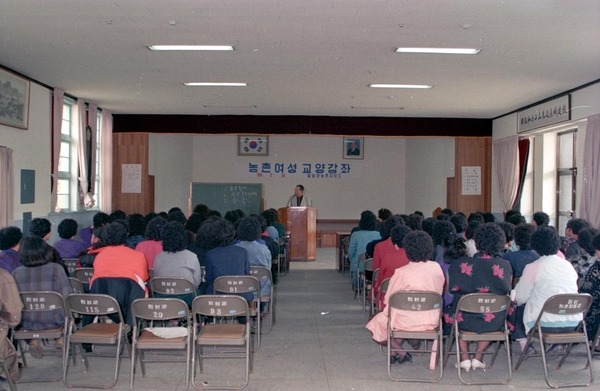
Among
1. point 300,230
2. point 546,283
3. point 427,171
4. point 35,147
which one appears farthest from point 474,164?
point 546,283

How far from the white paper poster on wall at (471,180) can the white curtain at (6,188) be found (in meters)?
8.53

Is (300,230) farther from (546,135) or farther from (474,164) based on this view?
(546,135)

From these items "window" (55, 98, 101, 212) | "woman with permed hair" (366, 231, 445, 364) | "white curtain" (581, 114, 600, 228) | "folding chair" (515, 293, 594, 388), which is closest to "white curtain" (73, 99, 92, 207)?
"window" (55, 98, 101, 212)

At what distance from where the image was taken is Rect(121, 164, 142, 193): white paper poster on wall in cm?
1241

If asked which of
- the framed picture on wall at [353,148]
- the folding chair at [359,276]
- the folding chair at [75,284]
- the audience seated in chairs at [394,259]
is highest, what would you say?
the framed picture on wall at [353,148]

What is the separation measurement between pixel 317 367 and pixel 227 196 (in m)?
9.14

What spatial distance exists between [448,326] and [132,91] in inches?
260

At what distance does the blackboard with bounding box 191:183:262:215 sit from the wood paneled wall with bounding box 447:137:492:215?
4.39 metres

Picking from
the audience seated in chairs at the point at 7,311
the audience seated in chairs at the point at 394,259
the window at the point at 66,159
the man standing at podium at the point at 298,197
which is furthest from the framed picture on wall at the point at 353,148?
the audience seated in chairs at the point at 7,311

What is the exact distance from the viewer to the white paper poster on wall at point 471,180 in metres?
12.8

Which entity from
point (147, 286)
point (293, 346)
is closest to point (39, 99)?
point (147, 286)

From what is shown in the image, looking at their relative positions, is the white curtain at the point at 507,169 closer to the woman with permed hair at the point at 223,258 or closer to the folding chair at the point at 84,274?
the woman with permed hair at the point at 223,258

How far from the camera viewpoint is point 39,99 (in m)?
9.02

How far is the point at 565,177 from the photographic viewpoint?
10.5 meters
